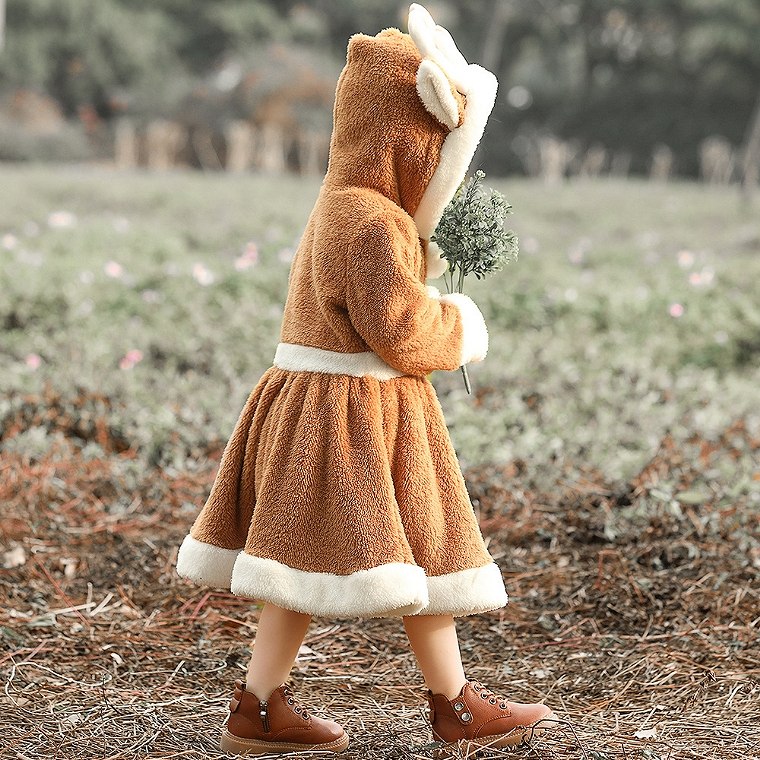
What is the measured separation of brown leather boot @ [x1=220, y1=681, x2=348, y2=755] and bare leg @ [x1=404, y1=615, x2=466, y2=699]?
0.26 meters

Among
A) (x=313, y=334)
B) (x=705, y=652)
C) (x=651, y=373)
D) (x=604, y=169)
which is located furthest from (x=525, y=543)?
(x=604, y=169)

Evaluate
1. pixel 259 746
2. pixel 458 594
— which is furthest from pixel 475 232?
pixel 259 746

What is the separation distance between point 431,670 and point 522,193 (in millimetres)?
12936

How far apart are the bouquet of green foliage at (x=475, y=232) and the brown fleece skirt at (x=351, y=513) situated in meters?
0.21

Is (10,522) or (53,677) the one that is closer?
(53,677)

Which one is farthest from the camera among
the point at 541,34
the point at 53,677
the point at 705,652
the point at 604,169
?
the point at 541,34

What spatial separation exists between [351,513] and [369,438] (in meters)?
0.15

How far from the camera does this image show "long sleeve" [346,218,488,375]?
2008mm

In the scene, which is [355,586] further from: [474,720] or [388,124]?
[388,124]

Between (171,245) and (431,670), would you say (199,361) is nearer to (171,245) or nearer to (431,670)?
(171,245)

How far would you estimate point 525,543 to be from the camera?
11.3 ft

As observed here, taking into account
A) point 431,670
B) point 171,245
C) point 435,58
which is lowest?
point 431,670

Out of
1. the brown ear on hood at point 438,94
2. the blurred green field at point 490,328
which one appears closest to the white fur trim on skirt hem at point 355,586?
the brown ear on hood at point 438,94

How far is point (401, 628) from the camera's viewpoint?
9.89ft
